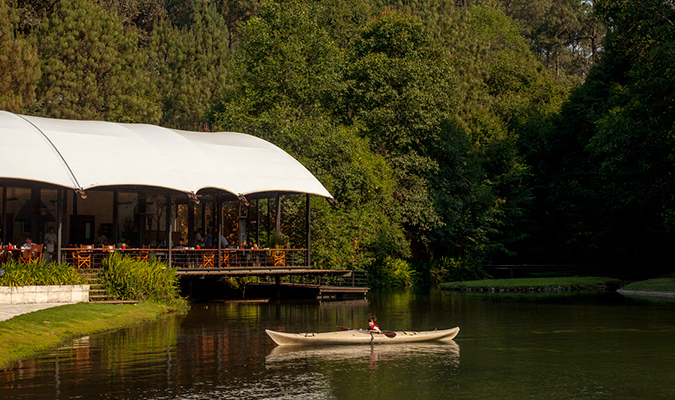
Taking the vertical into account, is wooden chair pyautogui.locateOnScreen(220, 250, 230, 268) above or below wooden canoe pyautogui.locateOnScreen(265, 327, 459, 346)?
above

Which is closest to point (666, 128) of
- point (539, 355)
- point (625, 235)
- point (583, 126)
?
point (625, 235)

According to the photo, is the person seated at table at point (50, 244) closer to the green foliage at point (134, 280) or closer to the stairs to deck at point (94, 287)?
the stairs to deck at point (94, 287)

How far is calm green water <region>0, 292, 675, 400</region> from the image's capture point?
14805 mm

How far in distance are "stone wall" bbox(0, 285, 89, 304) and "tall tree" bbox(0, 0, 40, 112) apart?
28133mm

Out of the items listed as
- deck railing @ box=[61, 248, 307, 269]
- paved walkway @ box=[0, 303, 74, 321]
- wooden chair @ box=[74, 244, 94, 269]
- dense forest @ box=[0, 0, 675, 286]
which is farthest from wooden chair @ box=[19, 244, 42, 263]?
dense forest @ box=[0, 0, 675, 286]

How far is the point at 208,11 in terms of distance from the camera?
76.6 meters

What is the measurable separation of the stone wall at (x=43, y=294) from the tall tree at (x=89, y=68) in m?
30.8

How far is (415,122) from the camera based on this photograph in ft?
167

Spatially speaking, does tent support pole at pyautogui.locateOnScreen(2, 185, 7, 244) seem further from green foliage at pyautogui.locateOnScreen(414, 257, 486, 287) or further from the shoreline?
the shoreline

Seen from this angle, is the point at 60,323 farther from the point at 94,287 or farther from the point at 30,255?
the point at 30,255

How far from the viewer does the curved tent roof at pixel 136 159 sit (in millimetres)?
29359

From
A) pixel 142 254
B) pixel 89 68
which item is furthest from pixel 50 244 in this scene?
pixel 89 68

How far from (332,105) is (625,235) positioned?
2097 centimetres

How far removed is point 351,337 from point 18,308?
1064cm
